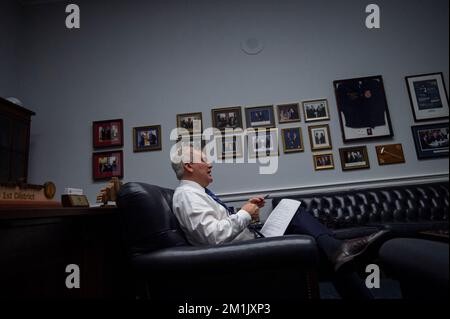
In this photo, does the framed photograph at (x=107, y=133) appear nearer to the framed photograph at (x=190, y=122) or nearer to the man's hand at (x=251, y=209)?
the framed photograph at (x=190, y=122)

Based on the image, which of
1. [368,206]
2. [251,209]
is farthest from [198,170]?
[368,206]

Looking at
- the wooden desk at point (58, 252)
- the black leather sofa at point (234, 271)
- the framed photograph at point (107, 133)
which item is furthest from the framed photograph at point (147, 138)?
the black leather sofa at point (234, 271)

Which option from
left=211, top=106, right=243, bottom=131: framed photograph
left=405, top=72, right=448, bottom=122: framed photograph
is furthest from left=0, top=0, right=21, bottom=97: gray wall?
left=405, top=72, right=448, bottom=122: framed photograph

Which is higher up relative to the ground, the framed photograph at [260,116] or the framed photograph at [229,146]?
the framed photograph at [260,116]

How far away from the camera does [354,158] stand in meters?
2.63

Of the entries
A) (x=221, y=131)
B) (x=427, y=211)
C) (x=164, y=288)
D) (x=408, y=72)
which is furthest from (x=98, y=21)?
(x=427, y=211)

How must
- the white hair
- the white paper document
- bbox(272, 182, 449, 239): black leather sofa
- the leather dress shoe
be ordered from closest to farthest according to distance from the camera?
the leather dress shoe, the white paper document, the white hair, bbox(272, 182, 449, 239): black leather sofa

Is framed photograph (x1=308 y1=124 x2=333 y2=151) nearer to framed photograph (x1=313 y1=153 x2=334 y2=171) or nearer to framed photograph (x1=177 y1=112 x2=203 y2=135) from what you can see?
framed photograph (x1=313 y1=153 x2=334 y2=171)

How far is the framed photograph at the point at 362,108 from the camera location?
8.74 feet

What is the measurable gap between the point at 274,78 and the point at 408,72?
1407 mm

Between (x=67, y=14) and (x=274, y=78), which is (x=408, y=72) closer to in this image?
(x=274, y=78)

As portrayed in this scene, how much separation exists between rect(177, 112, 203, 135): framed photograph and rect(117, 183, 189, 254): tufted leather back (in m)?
1.75

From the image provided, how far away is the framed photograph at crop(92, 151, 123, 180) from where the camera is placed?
8.98 ft

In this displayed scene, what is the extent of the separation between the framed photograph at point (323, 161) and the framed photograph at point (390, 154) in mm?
486
